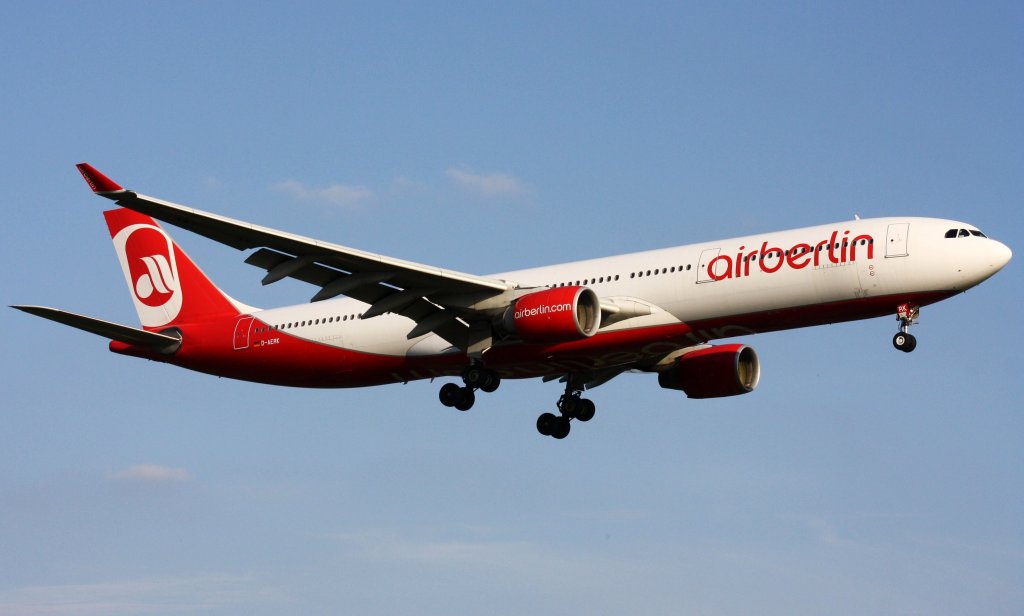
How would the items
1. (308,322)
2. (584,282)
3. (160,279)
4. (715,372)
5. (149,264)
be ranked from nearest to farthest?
(584,282) → (715,372) → (308,322) → (160,279) → (149,264)

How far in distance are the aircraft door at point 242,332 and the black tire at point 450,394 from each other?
22.3 feet

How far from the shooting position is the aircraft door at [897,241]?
3606 cm

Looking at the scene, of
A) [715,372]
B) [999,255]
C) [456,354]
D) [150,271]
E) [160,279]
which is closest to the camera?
[999,255]

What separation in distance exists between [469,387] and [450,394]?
0.74m

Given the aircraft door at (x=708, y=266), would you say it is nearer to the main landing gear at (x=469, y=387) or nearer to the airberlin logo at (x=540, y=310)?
the airberlin logo at (x=540, y=310)

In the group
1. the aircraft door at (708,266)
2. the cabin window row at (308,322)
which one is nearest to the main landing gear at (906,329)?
the aircraft door at (708,266)

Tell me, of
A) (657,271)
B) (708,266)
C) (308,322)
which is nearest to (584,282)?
(657,271)

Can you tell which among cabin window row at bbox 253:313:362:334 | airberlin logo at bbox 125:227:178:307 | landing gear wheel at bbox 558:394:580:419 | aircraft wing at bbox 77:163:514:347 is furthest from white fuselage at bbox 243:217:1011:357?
airberlin logo at bbox 125:227:178:307

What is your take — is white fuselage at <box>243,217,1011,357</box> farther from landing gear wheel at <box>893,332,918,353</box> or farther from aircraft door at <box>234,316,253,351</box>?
aircraft door at <box>234,316,253,351</box>

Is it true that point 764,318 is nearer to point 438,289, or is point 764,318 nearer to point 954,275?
point 954,275

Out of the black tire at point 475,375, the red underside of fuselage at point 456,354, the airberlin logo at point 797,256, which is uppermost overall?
the airberlin logo at point 797,256

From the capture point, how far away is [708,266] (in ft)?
123

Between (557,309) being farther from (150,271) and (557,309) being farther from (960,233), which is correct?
(150,271)

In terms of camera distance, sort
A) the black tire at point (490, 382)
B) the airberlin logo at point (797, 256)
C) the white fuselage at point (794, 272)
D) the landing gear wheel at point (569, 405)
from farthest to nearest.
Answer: the landing gear wheel at point (569, 405) < the black tire at point (490, 382) < the airberlin logo at point (797, 256) < the white fuselage at point (794, 272)
